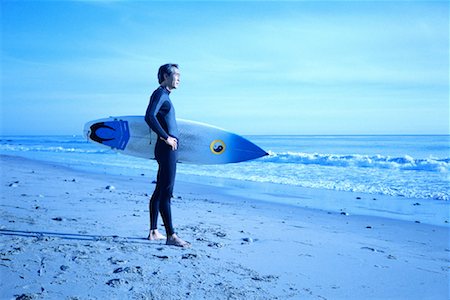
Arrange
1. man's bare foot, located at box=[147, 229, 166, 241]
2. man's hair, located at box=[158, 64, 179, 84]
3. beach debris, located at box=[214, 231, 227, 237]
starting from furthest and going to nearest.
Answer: beach debris, located at box=[214, 231, 227, 237] < man's bare foot, located at box=[147, 229, 166, 241] < man's hair, located at box=[158, 64, 179, 84]

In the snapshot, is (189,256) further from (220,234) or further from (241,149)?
(241,149)

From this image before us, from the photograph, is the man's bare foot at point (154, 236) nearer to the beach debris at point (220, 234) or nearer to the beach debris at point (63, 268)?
the beach debris at point (220, 234)

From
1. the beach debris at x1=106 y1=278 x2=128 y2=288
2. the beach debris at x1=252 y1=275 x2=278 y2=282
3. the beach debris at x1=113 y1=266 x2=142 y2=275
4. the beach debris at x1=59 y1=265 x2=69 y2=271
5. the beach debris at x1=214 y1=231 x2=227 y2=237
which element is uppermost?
the beach debris at x1=59 y1=265 x2=69 y2=271

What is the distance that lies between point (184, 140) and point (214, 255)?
7.96 ft

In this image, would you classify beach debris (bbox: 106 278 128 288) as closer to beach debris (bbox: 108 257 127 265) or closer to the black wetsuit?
beach debris (bbox: 108 257 127 265)

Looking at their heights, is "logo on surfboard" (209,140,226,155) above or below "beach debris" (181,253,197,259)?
above

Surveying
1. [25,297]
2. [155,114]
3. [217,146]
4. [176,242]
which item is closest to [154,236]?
[176,242]

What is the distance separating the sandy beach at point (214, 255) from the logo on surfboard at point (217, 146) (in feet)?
2.99

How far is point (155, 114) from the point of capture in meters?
3.44

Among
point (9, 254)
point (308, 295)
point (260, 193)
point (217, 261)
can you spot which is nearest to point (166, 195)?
point (217, 261)

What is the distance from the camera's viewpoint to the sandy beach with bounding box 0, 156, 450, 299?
8.23ft

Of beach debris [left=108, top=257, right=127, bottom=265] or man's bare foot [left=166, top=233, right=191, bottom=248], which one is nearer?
beach debris [left=108, top=257, right=127, bottom=265]

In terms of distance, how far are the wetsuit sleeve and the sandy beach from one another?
108cm

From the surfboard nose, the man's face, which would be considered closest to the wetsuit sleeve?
the man's face
